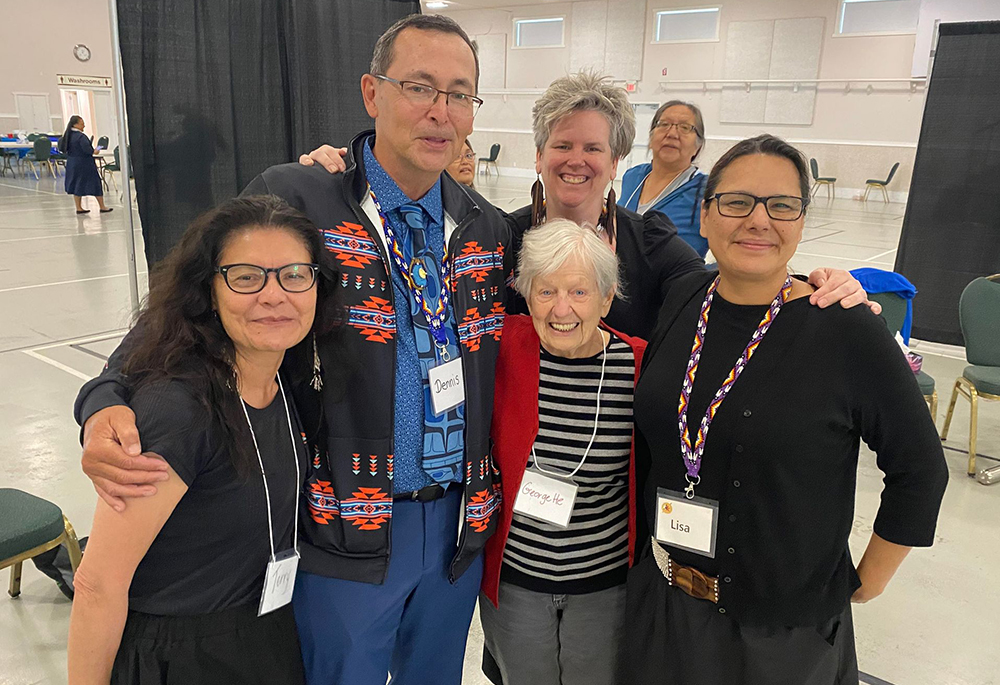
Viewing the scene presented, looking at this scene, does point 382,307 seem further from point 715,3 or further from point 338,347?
point 715,3

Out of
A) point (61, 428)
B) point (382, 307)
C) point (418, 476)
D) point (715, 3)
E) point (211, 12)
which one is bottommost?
point (61, 428)

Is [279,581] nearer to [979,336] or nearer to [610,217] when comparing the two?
[610,217]

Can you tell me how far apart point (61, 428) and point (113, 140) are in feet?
68.0

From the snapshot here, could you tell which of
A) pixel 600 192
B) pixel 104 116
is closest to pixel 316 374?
pixel 600 192

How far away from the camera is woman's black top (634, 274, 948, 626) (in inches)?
52.7

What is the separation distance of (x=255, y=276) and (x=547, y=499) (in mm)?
795

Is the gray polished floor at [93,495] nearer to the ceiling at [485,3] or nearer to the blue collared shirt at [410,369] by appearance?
the blue collared shirt at [410,369]

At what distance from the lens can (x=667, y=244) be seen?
197cm

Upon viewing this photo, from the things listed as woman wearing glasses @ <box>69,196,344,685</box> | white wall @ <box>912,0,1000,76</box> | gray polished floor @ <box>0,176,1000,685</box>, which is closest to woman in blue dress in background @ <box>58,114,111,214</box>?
gray polished floor @ <box>0,176,1000,685</box>

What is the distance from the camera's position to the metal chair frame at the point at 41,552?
2426 mm

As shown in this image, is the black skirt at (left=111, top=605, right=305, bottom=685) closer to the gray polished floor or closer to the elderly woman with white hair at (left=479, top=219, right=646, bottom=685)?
the elderly woman with white hair at (left=479, top=219, right=646, bottom=685)

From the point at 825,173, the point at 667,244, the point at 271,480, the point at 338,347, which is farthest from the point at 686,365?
the point at 825,173

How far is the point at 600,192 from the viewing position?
191cm

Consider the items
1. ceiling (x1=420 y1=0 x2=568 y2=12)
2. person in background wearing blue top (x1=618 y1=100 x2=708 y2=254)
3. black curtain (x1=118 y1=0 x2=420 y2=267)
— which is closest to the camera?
person in background wearing blue top (x1=618 y1=100 x2=708 y2=254)
